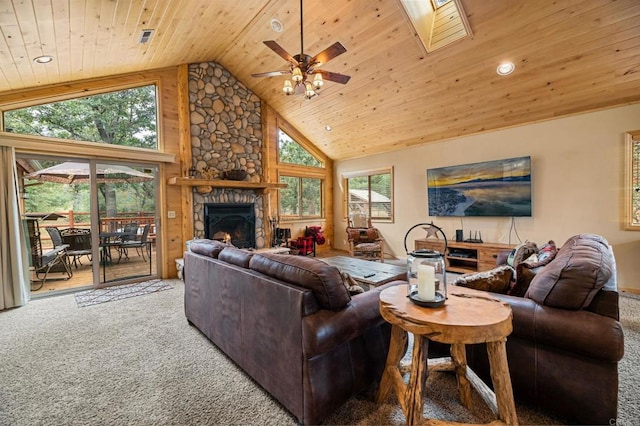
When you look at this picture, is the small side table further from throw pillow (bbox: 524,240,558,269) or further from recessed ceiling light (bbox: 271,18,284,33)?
recessed ceiling light (bbox: 271,18,284,33)

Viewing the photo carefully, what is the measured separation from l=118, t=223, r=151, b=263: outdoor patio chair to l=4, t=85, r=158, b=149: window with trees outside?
151 cm

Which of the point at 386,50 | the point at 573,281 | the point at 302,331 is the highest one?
the point at 386,50

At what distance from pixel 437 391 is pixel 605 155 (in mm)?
4254

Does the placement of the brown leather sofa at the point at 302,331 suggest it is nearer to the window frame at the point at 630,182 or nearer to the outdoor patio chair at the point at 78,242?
the outdoor patio chair at the point at 78,242

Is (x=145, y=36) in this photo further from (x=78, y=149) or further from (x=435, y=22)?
(x=435, y=22)

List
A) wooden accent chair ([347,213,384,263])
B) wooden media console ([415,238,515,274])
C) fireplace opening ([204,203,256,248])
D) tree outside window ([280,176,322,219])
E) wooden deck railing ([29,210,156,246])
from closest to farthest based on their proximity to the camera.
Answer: wooden deck railing ([29,210,156,246])
wooden media console ([415,238,515,274])
fireplace opening ([204,203,256,248])
wooden accent chair ([347,213,384,263])
tree outside window ([280,176,322,219])

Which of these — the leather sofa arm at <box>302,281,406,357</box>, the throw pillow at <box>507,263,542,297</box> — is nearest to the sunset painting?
the throw pillow at <box>507,263,542,297</box>

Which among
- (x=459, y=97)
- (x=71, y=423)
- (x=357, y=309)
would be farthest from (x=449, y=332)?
(x=459, y=97)

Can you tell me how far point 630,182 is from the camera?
377cm

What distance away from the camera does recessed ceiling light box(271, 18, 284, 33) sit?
408cm

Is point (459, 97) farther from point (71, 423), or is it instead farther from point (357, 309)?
point (71, 423)

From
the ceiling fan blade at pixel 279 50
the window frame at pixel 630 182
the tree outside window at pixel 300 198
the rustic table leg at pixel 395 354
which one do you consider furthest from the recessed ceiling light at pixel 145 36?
the window frame at pixel 630 182

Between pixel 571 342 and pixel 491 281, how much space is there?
21.6 inches

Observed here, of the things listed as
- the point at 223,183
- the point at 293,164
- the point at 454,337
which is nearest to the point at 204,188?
the point at 223,183
